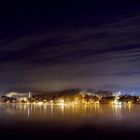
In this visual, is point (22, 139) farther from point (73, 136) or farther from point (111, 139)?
point (111, 139)

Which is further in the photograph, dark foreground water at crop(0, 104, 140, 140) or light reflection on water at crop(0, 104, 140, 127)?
light reflection on water at crop(0, 104, 140, 127)

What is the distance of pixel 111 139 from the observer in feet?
124

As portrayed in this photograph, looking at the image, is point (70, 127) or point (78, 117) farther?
point (78, 117)

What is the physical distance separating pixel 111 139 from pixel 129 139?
7.19ft

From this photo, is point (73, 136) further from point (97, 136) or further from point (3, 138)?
point (3, 138)

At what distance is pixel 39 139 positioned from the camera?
37.1 metres

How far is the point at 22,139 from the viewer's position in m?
37.2

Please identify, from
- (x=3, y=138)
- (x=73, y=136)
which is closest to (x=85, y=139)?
(x=73, y=136)

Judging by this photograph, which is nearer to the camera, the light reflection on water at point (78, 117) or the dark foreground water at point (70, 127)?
the dark foreground water at point (70, 127)

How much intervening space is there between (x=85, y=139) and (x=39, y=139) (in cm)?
554

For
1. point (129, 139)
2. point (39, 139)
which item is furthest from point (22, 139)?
point (129, 139)

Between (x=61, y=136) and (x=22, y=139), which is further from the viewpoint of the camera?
(x=61, y=136)

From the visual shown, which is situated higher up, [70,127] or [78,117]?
[70,127]

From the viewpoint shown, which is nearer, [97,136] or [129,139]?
[129,139]
